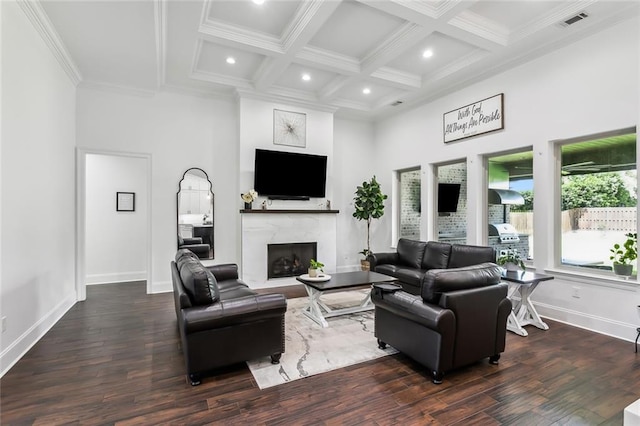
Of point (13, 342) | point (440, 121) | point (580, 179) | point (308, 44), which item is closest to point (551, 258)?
point (580, 179)

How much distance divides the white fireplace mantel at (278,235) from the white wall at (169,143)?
16.6 inches

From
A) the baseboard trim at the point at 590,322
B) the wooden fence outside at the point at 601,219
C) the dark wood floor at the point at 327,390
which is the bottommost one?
the dark wood floor at the point at 327,390

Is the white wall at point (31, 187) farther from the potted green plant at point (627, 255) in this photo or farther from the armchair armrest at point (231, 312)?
the potted green plant at point (627, 255)

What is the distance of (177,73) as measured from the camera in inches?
202

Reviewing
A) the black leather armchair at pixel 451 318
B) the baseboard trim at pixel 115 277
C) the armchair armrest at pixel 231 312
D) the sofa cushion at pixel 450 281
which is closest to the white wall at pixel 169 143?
the baseboard trim at pixel 115 277

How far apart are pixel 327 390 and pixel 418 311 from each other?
0.98 meters

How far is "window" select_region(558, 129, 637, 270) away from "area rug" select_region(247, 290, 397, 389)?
289 centimetres

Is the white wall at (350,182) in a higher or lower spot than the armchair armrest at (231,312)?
higher

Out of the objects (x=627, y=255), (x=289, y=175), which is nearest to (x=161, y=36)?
(x=289, y=175)

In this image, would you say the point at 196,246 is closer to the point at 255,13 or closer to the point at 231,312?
the point at 231,312

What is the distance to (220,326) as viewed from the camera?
8.70 feet

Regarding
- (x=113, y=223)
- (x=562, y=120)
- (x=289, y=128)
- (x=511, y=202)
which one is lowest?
(x=113, y=223)

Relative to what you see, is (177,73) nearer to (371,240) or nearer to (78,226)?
(78,226)

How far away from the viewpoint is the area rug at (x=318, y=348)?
278 centimetres
